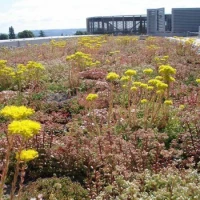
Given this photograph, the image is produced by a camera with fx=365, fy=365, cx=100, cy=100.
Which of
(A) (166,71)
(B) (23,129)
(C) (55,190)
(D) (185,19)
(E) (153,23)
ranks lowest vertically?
(C) (55,190)

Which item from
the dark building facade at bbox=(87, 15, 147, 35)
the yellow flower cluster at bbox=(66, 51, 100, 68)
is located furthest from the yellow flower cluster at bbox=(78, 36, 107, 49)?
the dark building facade at bbox=(87, 15, 147, 35)

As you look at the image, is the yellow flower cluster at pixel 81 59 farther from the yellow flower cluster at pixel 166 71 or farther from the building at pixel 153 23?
the building at pixel 153 23

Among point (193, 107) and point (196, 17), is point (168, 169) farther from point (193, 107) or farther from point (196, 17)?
point (196, 17)

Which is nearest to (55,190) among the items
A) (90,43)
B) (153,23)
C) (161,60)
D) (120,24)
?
(161,60)

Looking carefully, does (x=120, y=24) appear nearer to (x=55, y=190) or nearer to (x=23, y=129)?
(x=55, y=190)

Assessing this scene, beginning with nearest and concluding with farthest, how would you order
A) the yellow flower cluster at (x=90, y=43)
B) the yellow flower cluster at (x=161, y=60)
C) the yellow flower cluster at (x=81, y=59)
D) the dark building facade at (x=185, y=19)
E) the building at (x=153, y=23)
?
the yellow flower cluster at (x=81, y=59) → the yellow flower cluster at (x=161, y=60) → the yellow flower cluster at (x=90, y=43) → the dark building facade at (x=185, y=19) → the building at (x=153, y=23)

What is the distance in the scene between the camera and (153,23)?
1722 inches

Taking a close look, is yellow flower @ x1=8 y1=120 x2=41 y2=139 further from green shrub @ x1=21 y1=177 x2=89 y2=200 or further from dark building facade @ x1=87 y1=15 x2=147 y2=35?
dark building facade @ x1=87 y1=15 x2=147 y2=35

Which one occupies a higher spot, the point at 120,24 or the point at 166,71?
the point at 120,24

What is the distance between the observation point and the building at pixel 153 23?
4309cm

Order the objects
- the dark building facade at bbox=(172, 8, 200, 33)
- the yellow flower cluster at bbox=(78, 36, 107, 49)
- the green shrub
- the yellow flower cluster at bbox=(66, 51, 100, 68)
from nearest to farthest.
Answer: the green shrub < the yellow flower cluster at bbox=(66, 51, 100, 68) < the yellow flower cluster at bbox=(78, 36, 107, 49) < the dark building facade at bbox=(172, 8, 200, 33)

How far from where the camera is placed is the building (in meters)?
43.1

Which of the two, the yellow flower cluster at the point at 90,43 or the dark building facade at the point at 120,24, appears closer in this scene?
the yellow flower cluster at the point at 90,43

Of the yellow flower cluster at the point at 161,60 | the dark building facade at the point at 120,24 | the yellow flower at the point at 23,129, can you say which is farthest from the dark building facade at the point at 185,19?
the yellow flower at the point at 23,129
